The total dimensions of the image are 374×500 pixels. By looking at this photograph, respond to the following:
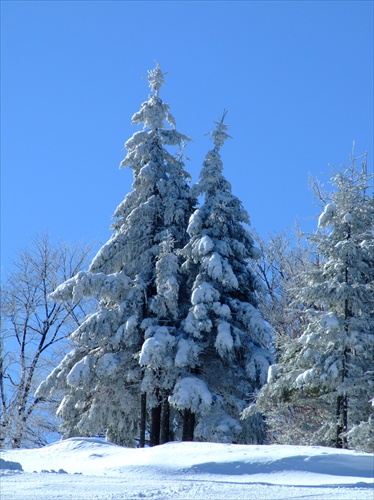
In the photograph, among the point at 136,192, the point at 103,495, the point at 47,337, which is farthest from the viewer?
the point at 47,337

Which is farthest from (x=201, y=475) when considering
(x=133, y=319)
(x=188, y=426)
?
(x=133, y=319)

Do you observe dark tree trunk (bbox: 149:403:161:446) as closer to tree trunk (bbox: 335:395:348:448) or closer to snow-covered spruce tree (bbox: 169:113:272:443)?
snow-covered spruce tree (bbox: 169:113:272:443)

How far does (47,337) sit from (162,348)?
10819 millimetres

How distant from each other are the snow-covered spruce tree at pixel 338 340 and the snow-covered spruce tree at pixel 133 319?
545cm

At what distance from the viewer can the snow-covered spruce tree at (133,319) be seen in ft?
73.0

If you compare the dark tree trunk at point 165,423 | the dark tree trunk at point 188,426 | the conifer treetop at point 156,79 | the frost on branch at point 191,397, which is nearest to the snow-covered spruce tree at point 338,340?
the frost on branch at point 191,397

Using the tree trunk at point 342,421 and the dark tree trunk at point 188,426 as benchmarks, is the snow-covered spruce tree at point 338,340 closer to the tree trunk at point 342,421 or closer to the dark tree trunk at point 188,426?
the tree trunk at point 342,421

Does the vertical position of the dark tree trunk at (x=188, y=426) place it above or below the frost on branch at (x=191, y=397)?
below

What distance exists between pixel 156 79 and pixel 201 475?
741 inches

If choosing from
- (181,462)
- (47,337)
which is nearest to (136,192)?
(47,337)

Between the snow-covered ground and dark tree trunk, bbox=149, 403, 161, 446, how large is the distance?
8281 millimetres

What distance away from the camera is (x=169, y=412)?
23.2m

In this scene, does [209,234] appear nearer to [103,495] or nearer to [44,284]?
[44,284]

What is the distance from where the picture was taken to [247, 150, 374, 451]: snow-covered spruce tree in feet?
51.6
